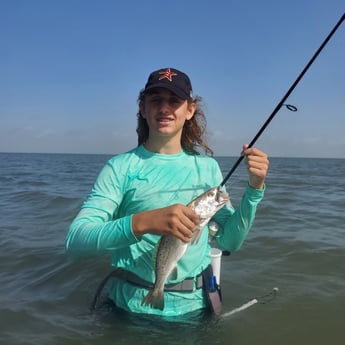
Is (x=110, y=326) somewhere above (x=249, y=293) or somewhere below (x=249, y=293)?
above

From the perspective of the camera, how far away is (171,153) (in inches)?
145

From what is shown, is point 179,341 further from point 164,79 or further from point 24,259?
point 24,259

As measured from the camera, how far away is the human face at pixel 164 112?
345cm

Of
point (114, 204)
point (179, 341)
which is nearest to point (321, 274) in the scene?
point (179, 341)

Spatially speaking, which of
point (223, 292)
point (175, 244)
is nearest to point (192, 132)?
point (175, 244)

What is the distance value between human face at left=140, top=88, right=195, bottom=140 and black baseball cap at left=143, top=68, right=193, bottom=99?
0.26ft

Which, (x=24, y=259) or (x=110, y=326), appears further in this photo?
(x=24, y=259)

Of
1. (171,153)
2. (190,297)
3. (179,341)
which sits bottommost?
(179,341)

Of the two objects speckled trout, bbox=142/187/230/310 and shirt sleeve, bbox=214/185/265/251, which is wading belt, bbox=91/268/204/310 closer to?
speckled trout, bbox=142/187/230/310

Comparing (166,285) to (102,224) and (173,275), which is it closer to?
(173,275)

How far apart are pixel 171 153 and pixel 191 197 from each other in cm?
49

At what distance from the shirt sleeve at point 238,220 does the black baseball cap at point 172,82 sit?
1032 millimetres

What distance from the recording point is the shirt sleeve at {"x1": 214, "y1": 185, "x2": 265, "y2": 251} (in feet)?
11.3

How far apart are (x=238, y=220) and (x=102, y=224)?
134 cm
